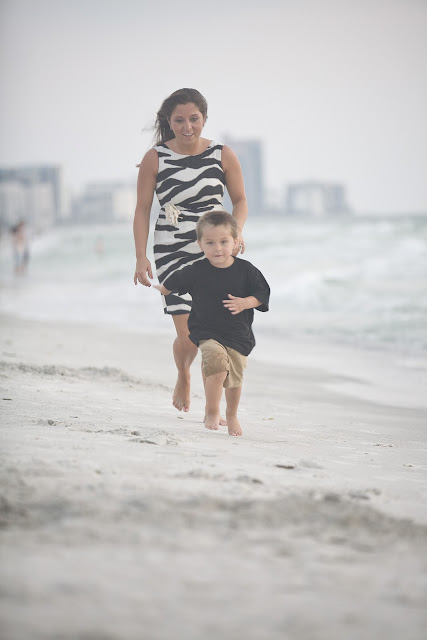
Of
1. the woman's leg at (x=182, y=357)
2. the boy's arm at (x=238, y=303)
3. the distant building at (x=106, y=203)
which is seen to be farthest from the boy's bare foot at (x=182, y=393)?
the distant building at (x=106, y=203)

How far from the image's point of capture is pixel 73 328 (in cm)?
912

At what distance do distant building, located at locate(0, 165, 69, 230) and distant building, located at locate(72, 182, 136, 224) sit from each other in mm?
4392

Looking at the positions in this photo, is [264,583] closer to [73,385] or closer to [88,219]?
[73,385]

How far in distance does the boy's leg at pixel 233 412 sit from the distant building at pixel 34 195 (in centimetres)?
13781

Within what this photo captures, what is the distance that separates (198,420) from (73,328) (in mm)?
5295

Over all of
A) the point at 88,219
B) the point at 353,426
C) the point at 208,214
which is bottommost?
the point at 353,426

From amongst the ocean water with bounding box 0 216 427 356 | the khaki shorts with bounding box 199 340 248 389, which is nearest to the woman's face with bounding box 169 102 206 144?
the khaki shorts with bounding box 199 340 248 389

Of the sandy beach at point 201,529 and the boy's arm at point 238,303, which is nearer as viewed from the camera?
the sandy beach at point 201,529

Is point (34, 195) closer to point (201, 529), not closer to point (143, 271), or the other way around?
point (143, 271)

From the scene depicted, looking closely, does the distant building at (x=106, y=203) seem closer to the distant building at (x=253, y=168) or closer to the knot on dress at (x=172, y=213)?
the distant building at (x=253, y=168)

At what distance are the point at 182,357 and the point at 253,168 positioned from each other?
147 m

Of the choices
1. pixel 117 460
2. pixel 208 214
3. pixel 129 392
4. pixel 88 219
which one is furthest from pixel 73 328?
pixel 88 219

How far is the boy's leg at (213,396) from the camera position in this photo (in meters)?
3.53

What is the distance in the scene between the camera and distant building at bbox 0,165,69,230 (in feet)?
468
